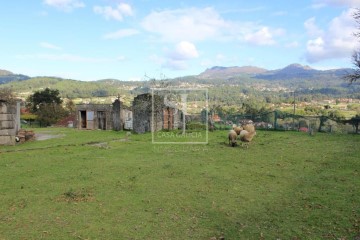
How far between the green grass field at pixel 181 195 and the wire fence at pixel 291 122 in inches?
421

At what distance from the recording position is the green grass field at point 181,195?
765 cm

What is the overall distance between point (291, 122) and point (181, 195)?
2277 centimetres

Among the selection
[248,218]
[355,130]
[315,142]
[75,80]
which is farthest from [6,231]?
[75,80]

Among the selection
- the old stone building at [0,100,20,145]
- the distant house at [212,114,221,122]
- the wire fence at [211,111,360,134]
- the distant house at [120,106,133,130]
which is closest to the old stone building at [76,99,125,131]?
the distant house at [120,106,133,130]

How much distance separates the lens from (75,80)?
182m

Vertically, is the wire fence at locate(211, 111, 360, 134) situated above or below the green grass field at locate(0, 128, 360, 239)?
above

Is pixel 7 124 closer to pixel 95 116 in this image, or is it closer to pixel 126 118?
pixel 126 118

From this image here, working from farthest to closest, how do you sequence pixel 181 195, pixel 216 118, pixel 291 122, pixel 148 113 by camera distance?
pixel 216 118
pixel 291 122
pixel 148 113
pixel 181 195

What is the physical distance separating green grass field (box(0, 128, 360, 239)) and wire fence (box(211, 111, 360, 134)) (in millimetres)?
10697

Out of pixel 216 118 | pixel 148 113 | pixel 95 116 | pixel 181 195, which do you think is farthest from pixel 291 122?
pixel 95 116

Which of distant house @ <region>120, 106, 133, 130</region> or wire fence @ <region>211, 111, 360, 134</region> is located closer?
wire fence @ <region>211, 111, 360, 134</region>

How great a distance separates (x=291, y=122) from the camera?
3047 cm

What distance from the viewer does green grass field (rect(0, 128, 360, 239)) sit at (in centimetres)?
765

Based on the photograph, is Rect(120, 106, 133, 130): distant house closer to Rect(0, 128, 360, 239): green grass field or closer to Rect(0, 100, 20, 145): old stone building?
Rect(0, 100, 20, 145): old stone building
